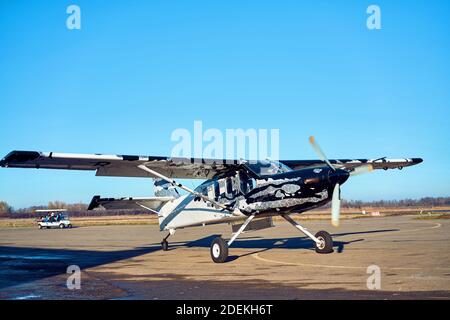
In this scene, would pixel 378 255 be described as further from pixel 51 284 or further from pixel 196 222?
pixel 51 284

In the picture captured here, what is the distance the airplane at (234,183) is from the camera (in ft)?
45.5

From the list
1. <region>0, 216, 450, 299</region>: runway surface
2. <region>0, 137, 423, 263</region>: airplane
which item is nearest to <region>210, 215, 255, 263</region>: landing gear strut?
<region>0, 137, 423, 263</region>: airplane

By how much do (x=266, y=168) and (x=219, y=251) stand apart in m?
3.04

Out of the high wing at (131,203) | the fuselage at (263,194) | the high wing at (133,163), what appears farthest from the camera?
the high wing at (131,203)

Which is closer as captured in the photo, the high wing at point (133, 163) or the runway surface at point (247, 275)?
the runway surface at point (247, 275)

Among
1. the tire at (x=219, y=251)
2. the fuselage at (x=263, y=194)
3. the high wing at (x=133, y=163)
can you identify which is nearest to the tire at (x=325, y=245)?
the fuselage at (x=263, y=194)

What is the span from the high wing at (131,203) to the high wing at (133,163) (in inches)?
87.8

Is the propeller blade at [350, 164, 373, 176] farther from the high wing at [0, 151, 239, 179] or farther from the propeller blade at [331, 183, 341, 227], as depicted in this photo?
the high wing at [0, 151, 239, 179]

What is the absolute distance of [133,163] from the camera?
1611cm

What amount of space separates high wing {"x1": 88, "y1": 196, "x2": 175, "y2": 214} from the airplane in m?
0.05

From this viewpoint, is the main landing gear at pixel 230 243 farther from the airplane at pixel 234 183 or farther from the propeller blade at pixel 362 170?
the propeller blade at pixel 362 170

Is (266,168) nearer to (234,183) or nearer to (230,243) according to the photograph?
(234,183)

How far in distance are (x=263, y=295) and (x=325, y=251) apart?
24.8 feet

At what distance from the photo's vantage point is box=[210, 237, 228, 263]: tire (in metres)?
14.8
